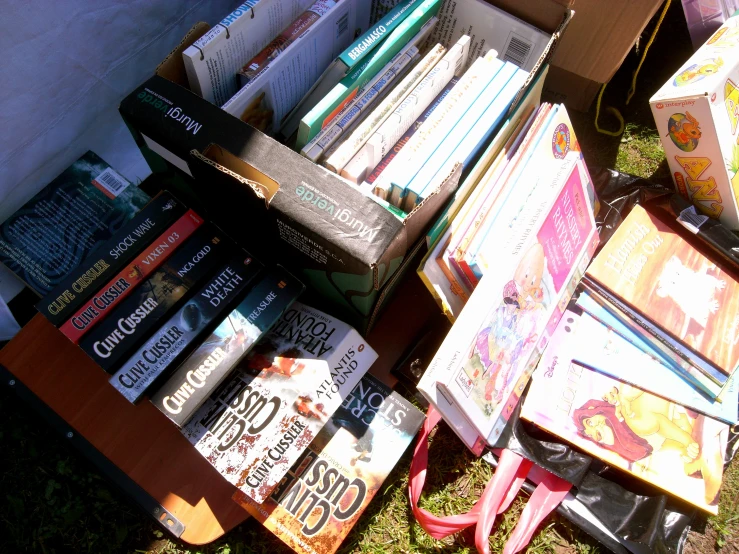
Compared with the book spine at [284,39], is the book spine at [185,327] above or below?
below

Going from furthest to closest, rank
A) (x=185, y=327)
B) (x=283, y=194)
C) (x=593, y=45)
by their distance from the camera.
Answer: (x=593, y=45)
(x=185, y=327)
(x=283, y=194)

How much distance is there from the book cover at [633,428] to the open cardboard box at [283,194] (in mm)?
583

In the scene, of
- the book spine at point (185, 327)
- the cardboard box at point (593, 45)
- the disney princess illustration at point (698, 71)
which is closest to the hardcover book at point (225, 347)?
the book spine at point (185, 327)

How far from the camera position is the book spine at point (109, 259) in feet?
4.27

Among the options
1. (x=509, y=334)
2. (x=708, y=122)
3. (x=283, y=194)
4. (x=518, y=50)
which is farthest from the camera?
(x=518, y=50)

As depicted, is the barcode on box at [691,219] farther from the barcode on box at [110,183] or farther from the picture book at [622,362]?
the barcode on box at [110,183]

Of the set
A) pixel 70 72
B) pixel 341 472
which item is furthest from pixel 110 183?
pixel 341 472

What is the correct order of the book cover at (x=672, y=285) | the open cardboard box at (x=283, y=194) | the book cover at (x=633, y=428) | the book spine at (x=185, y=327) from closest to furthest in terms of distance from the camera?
the open cardboard box at (x=283, y=194)
the book spine at (x=185, y=327)
the book cover at (x=633, y=428)
the book cover at (x=672, y=285)

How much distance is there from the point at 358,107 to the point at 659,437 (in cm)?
123

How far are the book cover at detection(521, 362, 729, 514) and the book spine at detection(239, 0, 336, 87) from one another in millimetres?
1137

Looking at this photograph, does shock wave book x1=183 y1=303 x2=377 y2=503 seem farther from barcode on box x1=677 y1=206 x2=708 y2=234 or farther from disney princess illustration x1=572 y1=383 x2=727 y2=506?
barcode on box x1=677 y1=206 x2=708 y2=234

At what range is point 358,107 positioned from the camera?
4.61ft

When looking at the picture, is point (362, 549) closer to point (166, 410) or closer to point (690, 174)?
point (166, 410)

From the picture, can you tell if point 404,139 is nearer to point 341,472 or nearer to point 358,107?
point 358,107
